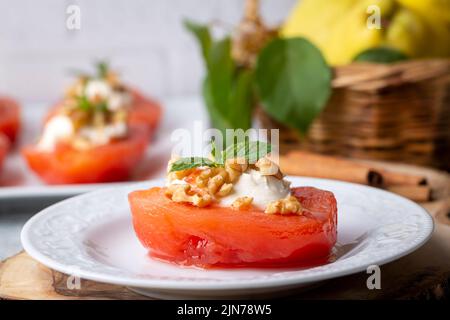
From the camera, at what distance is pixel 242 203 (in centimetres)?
115

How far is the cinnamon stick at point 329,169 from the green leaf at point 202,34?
0.44 m

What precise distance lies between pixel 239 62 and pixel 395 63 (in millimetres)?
506

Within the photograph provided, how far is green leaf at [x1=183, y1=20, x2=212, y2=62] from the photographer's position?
7.09 ft

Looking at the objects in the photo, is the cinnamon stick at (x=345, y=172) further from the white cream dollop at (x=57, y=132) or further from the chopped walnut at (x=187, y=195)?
the white cream dollop at (x=57, y=132)

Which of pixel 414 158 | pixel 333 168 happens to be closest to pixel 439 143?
pixel 414 158

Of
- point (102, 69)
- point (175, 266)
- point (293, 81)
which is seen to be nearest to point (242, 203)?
point (175, 266)

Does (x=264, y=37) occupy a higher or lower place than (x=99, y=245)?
higher

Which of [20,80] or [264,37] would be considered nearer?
[264,37]

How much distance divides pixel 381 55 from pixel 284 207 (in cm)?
98

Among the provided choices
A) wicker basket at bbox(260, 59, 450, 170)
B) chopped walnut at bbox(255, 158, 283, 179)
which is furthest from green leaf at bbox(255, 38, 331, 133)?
chopped walnut at bbox(255, 158, 283, 179)

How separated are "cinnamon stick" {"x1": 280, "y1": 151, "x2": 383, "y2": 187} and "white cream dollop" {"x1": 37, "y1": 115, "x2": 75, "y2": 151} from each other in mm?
769

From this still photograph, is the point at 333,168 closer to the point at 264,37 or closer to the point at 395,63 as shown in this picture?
the point at 395,63

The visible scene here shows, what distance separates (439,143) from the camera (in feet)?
6.97

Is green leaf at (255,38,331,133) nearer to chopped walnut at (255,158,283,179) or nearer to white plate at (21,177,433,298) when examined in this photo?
white plate at (21,177,433,298)
